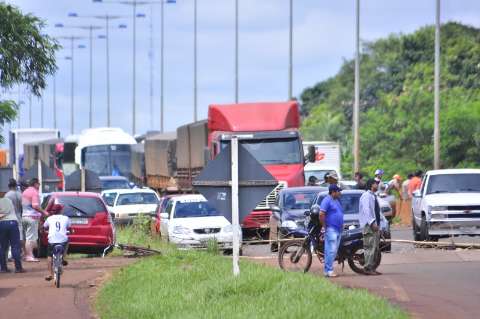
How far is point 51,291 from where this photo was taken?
74.1ft

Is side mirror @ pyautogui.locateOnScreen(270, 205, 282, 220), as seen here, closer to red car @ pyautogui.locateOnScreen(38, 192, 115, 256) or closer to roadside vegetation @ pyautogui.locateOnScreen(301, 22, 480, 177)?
red car @ pyautogui.locateOnScreen(38, 192, 115, 256)

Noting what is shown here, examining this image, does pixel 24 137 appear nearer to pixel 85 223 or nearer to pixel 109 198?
pixel 109 198

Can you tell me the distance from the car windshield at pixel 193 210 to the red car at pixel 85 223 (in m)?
2.19

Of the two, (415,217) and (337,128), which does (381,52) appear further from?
(415,217)

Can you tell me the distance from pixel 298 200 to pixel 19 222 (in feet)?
24.1

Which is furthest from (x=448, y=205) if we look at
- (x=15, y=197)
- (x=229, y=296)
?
(x=229, y=296)

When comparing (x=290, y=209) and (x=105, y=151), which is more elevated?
(x=105, y=151)

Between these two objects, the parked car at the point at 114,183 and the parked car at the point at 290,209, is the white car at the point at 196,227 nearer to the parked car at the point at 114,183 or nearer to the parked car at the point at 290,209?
the parked car at the point at 290,209

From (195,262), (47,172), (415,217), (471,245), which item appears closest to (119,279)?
(195,262)

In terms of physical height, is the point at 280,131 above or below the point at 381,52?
below

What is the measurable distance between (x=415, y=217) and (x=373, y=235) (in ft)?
33.4

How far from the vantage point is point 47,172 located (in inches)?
1724

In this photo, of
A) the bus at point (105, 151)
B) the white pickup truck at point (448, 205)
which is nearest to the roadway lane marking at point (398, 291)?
the white pickup truck at point (448, 205)

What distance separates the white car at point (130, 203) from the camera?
4209 centimetres
